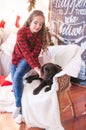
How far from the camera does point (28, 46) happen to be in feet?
7.45

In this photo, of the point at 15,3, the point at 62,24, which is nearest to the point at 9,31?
the point at 15,3

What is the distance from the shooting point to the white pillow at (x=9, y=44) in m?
3.62

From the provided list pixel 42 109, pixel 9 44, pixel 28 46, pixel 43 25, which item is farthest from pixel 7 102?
pixel 9 44

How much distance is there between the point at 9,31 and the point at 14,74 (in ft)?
5.92

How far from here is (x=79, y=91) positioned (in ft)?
11.0

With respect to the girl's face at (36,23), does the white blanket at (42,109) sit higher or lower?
lower

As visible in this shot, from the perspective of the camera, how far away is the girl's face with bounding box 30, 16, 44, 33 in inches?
87.1

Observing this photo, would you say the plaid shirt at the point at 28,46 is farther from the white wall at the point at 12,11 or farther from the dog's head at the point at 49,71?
the white wall at the point at 12,11

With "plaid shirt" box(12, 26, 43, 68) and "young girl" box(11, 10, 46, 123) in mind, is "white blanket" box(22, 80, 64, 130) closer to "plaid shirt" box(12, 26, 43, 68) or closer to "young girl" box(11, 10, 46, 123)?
"young girl" box(11, 10, 46, 123)

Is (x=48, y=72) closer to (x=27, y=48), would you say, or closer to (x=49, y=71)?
(x=49, y=71)

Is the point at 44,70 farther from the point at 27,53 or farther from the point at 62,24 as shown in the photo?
the point at 62,24

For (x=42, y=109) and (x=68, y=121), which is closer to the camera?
(x=42, y=109)

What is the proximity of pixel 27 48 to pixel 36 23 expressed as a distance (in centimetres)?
25

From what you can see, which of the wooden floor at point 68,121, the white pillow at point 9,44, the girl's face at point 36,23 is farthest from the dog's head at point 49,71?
the white pillow at point 9,44
